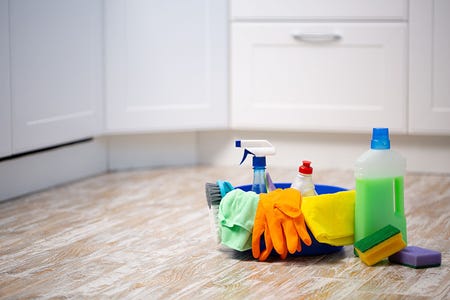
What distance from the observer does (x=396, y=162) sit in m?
1.90

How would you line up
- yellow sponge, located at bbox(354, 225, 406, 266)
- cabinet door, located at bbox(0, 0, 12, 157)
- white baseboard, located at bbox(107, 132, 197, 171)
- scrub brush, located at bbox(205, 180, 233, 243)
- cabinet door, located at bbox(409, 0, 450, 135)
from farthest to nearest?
white baseboard, located at bbox(107, 132, 197, 171) < cabinet door, located at bbox(409, 0, 450, 135) < cabinet door, located at bbox(0, 0, 12, 157) < scrub brush, located at bbox(205, 180, 233, 243) < yellow sponge, located at bbox(354, 225, 406, 266)

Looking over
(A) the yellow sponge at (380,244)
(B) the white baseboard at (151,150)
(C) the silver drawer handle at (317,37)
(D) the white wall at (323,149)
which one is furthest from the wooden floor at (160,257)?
(C) the silver drawer handle at (317,37)

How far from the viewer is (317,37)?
3.07 m

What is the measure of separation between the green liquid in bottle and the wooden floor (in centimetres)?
9

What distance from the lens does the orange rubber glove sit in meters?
1.89

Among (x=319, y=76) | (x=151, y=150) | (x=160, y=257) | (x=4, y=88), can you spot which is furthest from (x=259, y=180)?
(x=151, y=150)

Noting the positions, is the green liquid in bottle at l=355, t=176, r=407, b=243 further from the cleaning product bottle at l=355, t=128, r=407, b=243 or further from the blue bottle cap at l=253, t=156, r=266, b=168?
the blue bottle cap at l=253, t=156, r=266, b=168

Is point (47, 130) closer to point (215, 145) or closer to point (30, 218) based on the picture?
point (30, 218)

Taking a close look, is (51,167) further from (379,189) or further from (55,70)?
(379,189)

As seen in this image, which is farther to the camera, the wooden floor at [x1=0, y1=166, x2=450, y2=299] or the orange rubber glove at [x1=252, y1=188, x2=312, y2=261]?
the orange rubber glove at [x1=252, y1=188, x2=312, y2=261]

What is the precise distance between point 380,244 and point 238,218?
30 centimetres

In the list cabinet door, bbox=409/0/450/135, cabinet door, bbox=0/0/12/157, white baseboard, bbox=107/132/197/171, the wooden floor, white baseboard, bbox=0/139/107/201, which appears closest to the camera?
the wooden floor

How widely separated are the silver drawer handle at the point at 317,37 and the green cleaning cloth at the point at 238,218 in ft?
4.00

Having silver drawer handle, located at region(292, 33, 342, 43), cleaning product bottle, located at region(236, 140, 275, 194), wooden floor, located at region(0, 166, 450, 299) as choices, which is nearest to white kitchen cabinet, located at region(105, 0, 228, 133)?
silver drawer handle, located at region(292, 33, 342, 43)
